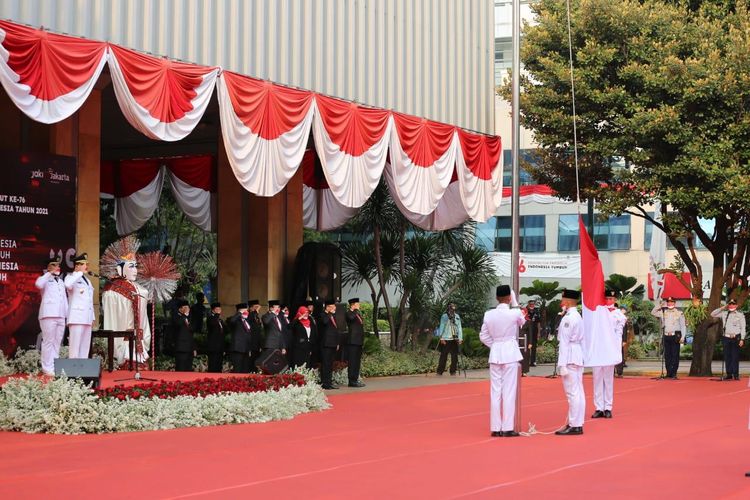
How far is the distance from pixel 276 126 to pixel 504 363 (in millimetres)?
7261

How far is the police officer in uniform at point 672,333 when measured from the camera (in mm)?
25406

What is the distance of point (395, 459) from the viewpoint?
10883 mm

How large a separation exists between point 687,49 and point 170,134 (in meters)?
12.4

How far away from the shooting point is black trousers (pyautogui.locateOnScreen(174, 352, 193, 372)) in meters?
20.7

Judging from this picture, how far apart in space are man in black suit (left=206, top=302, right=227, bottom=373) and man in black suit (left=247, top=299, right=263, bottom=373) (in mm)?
601

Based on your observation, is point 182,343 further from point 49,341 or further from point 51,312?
point 51,312

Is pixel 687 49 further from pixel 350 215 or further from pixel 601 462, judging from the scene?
pixel 601 462

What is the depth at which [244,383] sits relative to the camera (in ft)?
52.5

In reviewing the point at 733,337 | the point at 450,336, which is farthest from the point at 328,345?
the point at 733,337

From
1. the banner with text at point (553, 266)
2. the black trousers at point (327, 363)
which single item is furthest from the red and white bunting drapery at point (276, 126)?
the banner with text at point (553, 266)

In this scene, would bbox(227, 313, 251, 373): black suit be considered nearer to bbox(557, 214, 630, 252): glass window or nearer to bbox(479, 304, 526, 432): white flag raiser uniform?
bbox(479, 304, 526, 432): white flag raiser uniform

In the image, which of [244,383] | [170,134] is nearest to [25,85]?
[170,134]

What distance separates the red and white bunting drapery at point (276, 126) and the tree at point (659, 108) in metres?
2.11

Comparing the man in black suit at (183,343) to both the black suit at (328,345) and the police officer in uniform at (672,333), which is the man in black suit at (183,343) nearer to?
the black suit at (328,345)
